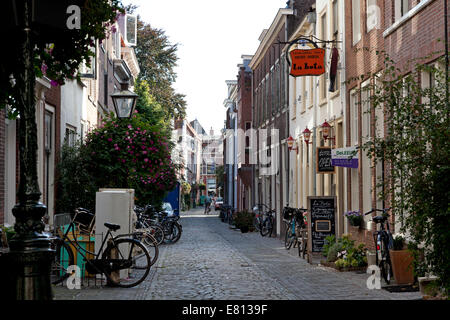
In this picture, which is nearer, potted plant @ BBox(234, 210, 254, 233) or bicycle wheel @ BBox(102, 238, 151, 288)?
bicycle wheel @ BBox(102, 238, 151, 288)

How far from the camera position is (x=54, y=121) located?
1870 centimetres

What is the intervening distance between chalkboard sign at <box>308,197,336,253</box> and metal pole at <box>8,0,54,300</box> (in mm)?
12118

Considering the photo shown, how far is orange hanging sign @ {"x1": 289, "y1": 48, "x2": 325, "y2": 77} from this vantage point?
67.6 ft

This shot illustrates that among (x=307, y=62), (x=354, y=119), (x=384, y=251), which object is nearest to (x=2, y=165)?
(x=384, y=251)

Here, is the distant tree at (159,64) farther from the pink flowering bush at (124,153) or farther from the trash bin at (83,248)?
the trash bin at (83,248)

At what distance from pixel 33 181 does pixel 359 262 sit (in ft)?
32.5

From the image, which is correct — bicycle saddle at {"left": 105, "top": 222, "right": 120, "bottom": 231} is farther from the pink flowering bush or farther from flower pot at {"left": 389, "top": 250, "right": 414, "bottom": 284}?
the pink flowering bush

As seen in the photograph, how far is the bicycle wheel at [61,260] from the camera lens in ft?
39.6

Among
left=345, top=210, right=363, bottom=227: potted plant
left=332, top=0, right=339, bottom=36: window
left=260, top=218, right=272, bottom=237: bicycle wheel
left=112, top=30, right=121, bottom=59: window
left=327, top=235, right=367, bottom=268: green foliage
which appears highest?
left=112, top=30, right=121, bottom=59: window

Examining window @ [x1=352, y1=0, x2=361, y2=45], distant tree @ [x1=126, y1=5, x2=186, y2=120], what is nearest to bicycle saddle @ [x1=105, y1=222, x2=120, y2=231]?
window @ [x1=352, y1=0, x2=361, y2=45]

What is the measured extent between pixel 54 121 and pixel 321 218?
271 inches

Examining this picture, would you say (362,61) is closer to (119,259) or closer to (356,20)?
(356,20)
